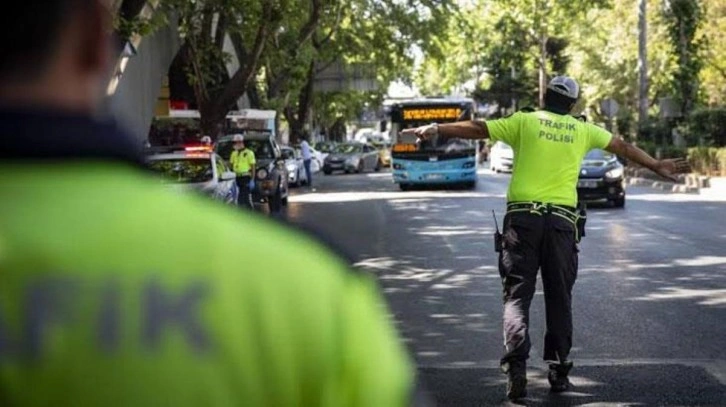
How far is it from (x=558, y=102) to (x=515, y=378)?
1669mm

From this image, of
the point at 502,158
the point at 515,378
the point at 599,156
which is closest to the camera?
the point at 515,378

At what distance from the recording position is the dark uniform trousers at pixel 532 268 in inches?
237

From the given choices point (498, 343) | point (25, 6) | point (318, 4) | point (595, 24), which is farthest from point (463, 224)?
point (595, 24)

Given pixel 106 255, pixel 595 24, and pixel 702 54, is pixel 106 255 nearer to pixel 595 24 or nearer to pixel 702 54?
pixel 702 54

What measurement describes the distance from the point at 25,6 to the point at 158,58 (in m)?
28.7

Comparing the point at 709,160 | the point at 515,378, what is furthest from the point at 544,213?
the point at 709,160

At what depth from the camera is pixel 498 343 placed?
776cm

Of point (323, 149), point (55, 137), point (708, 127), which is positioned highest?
point (708, 127)

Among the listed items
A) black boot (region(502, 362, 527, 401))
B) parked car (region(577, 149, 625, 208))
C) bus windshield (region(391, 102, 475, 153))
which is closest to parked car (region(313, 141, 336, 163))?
bus windshield (region(391, 102, 475, 153))

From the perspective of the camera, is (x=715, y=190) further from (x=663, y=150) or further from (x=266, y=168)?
(x=266, y=168)

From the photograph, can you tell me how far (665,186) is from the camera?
2992cm

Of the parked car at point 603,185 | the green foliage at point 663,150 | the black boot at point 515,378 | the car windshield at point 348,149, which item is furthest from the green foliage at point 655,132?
the black boot at point 515,378

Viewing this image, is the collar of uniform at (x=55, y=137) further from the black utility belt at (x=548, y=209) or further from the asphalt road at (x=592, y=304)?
the black utility belt at (x=548, y=209)

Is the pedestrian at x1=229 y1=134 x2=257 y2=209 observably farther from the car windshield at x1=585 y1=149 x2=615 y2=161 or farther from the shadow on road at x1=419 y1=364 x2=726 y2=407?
the shadow on road at x1=419 y1=364 x2=726 y2=407
